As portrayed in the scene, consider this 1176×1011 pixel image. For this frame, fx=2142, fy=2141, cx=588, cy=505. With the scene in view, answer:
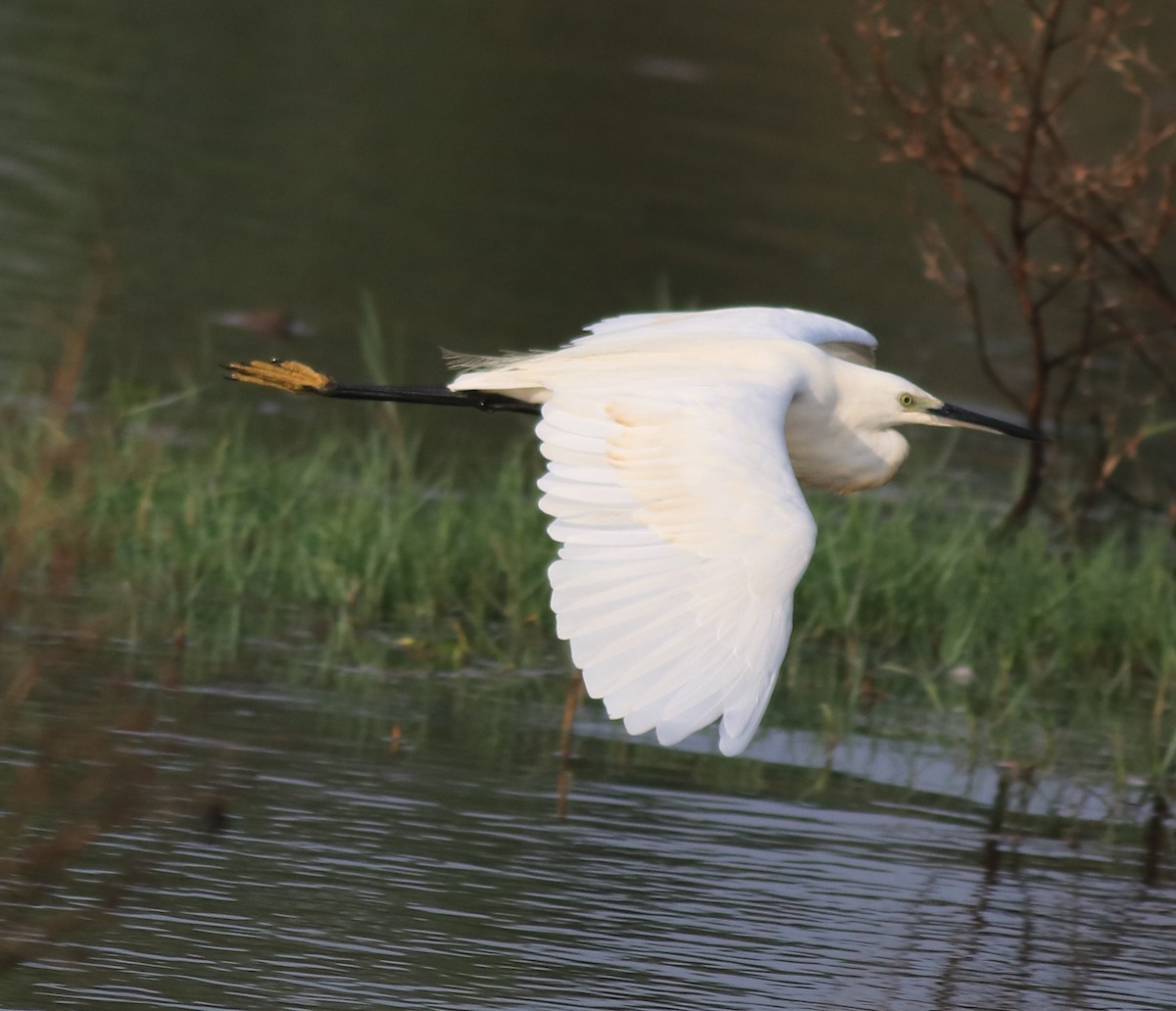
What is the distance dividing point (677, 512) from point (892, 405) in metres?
1.40

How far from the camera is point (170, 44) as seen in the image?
13.5 metres

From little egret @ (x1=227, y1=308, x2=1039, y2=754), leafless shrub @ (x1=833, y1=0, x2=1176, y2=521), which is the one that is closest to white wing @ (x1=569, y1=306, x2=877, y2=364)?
little egret @ (x1=227, y1=308, x2=1039, y2=754)

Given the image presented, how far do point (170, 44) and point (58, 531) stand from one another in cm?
878

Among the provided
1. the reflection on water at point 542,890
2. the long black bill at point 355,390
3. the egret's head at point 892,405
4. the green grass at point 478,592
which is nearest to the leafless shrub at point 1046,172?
the green grass at point 478,592

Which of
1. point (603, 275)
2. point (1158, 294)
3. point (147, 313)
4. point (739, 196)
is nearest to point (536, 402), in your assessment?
point (1158, 294)

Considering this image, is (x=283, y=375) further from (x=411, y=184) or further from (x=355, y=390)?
(x=411, y=184)

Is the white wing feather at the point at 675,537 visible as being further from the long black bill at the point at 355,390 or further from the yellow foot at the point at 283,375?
the yellow foot at the point at 283,375

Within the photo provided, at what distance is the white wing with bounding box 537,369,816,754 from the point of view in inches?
128

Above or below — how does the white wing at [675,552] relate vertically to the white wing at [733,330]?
below

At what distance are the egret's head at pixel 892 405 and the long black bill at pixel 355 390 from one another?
2.60ft

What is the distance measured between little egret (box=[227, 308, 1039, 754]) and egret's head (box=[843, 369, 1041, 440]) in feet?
0.33

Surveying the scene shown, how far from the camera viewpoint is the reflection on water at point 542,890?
3.62 metres

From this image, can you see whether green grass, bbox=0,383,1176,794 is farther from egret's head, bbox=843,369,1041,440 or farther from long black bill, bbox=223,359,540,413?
egret's head, bbox=843,369,1041,440

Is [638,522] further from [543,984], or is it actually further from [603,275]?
[603,275]
